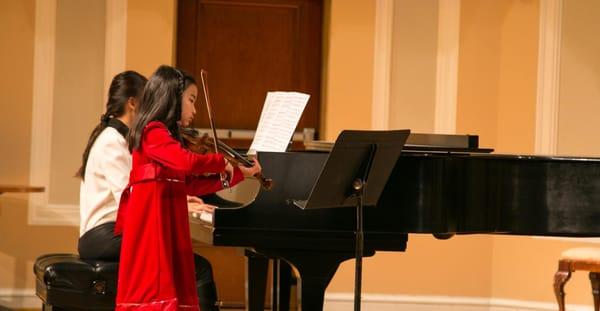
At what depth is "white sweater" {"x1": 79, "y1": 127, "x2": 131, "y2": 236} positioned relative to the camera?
14.4 ft

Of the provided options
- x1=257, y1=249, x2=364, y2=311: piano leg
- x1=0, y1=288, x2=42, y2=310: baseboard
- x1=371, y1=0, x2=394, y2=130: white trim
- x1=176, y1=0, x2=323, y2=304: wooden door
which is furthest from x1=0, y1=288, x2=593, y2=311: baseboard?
x1=257, y1=249, x2=364, y2=311: piano leg

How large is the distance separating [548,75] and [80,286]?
3521 millimetres

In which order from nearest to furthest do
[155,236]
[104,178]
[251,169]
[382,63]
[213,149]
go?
[251,169], [155,236], [213,149], [104,178], [382,63]

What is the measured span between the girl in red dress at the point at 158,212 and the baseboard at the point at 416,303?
9.18 ft

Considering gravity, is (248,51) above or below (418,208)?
above

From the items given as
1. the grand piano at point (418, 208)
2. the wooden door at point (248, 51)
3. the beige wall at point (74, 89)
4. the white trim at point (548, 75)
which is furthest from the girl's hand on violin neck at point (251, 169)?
the white trim at point (548, 75)

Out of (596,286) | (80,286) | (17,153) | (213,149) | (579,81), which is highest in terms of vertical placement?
(579,81)

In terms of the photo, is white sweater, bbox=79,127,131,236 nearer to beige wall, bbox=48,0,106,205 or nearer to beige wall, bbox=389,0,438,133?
beige wall, bbox=48,0,106,205

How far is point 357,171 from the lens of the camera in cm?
350

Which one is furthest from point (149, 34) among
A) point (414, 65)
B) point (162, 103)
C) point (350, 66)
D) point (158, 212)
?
point (158, 212)

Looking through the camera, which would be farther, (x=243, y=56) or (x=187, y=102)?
(x=243, y=56)

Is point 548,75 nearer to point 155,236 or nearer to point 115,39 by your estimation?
point 115,39

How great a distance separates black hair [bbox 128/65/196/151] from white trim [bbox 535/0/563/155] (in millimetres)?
3269

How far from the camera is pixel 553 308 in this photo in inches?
250
